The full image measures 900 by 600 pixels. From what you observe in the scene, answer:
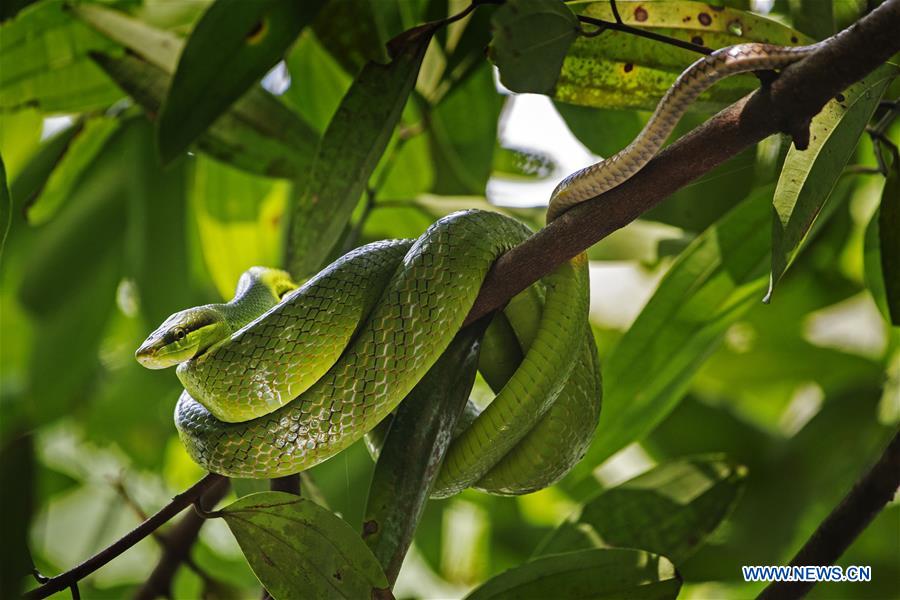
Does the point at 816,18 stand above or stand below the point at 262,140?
below

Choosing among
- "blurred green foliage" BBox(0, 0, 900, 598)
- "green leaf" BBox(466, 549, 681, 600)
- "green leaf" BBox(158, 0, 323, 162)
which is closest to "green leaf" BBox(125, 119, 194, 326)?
"blurred green foliage" BBox(0, 0, 900, 598)

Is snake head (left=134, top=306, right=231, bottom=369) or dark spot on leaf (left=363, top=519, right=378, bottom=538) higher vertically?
snake head (left=134, top=306, right=231, bottom=369)

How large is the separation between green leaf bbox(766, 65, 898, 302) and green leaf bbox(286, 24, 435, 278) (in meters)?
0.45

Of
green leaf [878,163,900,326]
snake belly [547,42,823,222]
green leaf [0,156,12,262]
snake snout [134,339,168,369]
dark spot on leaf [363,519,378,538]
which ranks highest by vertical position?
green leaf [0,156,12,262]

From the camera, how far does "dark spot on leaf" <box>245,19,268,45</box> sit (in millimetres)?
1215

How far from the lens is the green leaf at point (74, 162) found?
1792 mm

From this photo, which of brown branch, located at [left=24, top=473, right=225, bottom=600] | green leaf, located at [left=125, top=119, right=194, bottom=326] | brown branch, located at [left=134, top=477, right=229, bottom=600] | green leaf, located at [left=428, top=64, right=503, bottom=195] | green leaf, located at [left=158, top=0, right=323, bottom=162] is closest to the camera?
brown branch, located at [left=24, top=473, right=225, bottom=600]

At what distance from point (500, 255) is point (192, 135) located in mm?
470

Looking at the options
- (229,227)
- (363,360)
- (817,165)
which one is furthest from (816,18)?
(229,227)

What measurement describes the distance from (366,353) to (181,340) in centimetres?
21

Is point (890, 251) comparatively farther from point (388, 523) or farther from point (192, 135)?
point (192, 135)

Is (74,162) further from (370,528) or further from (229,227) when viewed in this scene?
(370,528)

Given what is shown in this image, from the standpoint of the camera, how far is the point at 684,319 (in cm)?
129

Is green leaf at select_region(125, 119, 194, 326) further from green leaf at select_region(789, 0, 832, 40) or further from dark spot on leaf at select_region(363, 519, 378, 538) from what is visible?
green leaf at select_region(789, 0, 832, 40)
